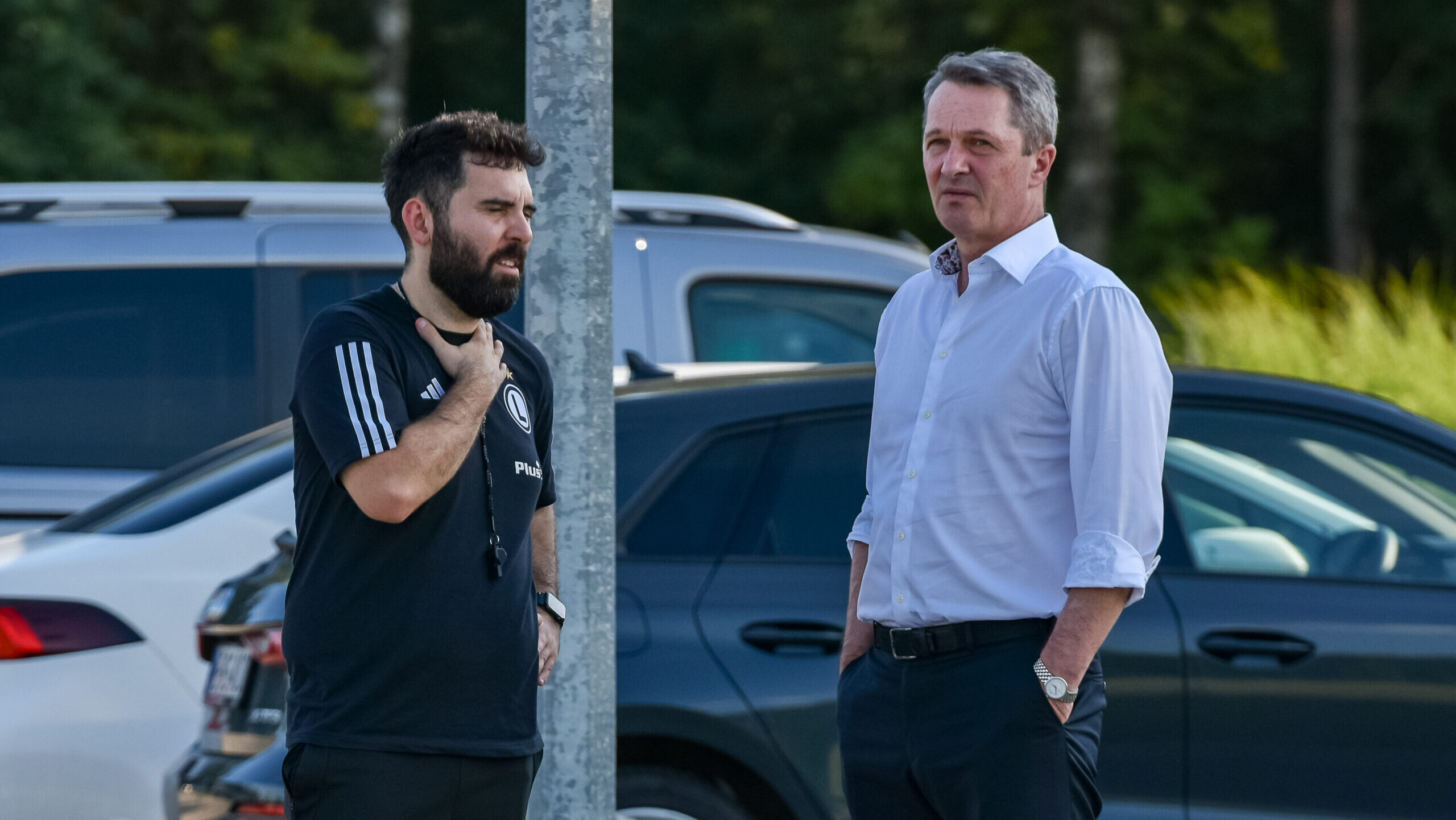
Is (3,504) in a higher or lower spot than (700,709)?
higher

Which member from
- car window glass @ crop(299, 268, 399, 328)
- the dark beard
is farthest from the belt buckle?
car window glass @ crop(299, 268, 399, 328)

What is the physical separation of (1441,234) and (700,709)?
71.1 feet

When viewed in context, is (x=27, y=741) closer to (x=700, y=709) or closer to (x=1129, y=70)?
(x=700, y=709)

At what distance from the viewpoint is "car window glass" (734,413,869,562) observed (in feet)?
12.9

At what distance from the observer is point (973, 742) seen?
8.73 ft

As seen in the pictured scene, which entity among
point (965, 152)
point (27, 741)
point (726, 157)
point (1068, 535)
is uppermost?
point (726, 157)

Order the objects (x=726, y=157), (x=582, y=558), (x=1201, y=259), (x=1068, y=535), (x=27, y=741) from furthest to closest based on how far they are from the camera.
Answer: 1. (x=726, y=157)
2. (x=1201, y=259)
3. (x=27, y=741)
4. (x=582, y=558)
5. (x=1068, y=535)

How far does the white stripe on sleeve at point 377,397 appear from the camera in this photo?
2.53 m

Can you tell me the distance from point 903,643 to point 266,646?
174 cm

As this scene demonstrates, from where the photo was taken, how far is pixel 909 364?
2.90 m

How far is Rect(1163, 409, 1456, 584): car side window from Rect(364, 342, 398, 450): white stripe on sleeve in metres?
2.07

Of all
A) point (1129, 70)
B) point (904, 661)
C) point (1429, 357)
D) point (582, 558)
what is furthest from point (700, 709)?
point (1129, 70)

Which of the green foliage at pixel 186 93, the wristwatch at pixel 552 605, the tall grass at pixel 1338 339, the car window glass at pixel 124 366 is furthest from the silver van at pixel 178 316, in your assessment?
the green foliage at pixel 186 93

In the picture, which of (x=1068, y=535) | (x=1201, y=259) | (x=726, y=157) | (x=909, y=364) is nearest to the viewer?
(x=1068, y=535)
